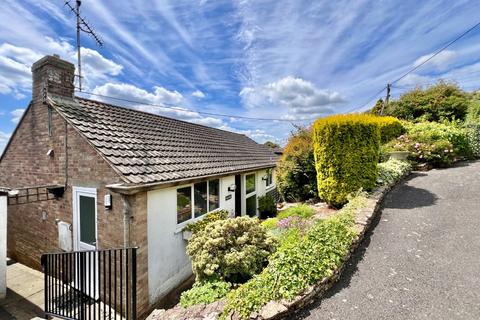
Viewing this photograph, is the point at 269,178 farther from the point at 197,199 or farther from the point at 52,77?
the point at 52,77

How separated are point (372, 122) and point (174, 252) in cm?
795

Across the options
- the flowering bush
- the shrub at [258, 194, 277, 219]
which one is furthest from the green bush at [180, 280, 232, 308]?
the flowering bush

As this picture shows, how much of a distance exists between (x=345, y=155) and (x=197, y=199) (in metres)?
5.29

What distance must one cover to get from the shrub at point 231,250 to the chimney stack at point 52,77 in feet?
21.5

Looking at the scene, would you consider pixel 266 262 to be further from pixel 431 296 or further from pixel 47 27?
pixel 47 27

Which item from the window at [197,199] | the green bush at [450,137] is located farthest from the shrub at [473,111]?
the window at [197,199]

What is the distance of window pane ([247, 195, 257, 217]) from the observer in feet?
41.8

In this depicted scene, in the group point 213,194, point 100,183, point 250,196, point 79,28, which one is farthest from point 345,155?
point 79,28

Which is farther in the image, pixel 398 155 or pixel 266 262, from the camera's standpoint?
pixel 398 155

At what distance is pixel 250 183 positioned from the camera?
13.2 m

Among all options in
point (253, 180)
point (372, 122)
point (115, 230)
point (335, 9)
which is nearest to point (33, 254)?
point (115, 230)

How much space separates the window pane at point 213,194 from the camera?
29.1 feet

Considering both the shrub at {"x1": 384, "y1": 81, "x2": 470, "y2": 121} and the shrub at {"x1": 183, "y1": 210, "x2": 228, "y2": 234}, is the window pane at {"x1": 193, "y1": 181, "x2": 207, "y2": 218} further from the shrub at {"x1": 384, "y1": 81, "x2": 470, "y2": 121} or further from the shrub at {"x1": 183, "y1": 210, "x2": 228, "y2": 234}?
the shrub at {"x1": 384, "y1": 81, "x2": 470, "y2": 121}

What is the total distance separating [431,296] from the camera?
3.51 metres
